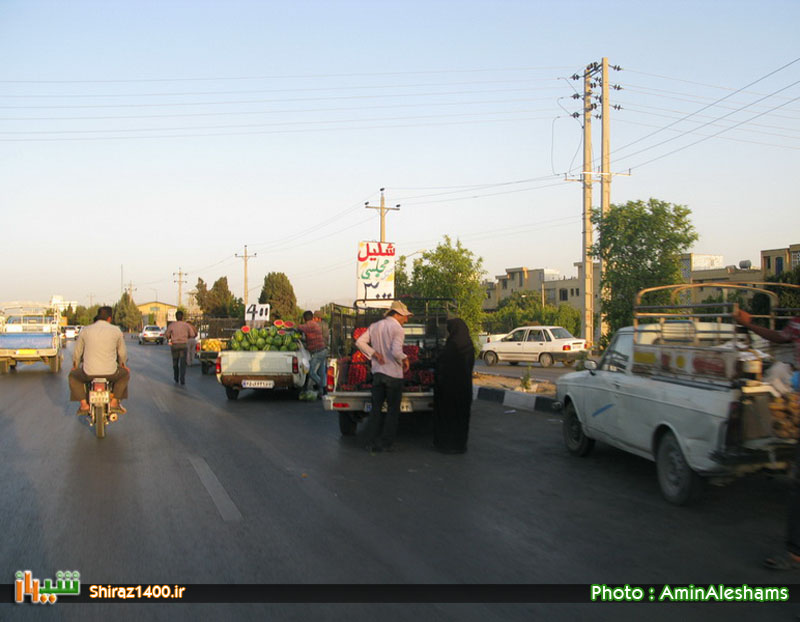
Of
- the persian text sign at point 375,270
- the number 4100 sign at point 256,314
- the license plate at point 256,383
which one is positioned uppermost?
the persian text sign at point 375,270

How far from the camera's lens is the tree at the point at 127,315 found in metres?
119

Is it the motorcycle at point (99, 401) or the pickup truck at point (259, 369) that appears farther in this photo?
the pickup truck at point (259, 369)

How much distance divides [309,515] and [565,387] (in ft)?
14.2

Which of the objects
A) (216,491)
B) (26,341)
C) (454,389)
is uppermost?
(26,341)

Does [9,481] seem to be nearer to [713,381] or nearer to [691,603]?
[691,603]

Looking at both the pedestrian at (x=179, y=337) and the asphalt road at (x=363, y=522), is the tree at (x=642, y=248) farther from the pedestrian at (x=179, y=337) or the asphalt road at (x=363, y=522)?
the pedestrian at (x=179, y=337)

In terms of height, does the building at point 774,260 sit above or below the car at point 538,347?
above

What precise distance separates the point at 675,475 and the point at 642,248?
34.9ft

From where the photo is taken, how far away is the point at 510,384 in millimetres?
18406

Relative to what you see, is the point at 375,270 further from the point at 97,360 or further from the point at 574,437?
the point at 574,437

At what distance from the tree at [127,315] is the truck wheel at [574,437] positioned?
11848 centimetres

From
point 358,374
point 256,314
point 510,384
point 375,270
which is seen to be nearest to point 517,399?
point 510,384

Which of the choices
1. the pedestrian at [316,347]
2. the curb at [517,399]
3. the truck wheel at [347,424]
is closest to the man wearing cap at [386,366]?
the truck wheel at [347,424]

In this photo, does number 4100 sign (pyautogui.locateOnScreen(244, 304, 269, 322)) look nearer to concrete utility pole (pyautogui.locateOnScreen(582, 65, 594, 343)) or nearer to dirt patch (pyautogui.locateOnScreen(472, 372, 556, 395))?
dirt patch (pyautogui.locateOnScreen(472, 372, 556, 395))
